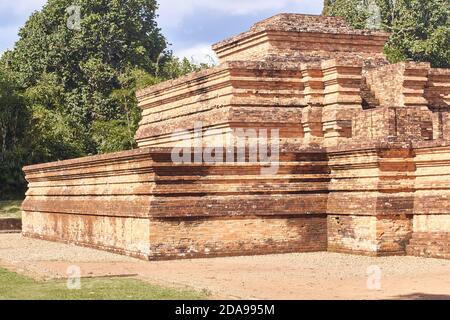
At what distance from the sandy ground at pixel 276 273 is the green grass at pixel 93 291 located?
1.27 ft

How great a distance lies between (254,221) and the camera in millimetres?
14859

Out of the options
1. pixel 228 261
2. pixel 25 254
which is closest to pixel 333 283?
pixel 228 261

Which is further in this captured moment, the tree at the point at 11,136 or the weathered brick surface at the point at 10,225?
the tree at the point at 11,136

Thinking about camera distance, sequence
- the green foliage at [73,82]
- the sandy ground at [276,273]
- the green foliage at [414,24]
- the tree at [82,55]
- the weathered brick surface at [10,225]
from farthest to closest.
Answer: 1. the green foliage at [414,24]
2. the tree at [82,55]
3. the green foliage at [73,82]
4. the weathered brick surface at [10,225]
5. the sandy ground at [276,273]

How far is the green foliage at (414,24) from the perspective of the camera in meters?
44.1

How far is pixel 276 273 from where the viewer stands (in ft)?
39.1

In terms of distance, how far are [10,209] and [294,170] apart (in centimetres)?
1910

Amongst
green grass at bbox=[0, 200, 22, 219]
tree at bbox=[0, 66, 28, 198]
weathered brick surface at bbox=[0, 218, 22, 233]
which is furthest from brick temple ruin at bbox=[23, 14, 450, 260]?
tree at bbox=[0, 66, 28, 198]

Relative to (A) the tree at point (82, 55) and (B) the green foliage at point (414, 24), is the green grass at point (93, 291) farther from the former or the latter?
(B) the green foliage at point (414, 24)

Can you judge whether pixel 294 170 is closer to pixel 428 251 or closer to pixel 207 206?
pixel 207 206

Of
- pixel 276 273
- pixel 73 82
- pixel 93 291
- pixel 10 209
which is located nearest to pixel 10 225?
pixel 10 209

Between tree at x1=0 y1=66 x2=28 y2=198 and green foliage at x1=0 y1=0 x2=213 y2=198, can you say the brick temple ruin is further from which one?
green foliage at x1=0 y1=0 x2=213 y2=198

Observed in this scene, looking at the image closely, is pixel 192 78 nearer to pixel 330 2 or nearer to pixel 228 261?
pixel 228 261

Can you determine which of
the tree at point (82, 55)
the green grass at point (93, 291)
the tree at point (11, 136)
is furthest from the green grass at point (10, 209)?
the green grass at point (93, 291)
